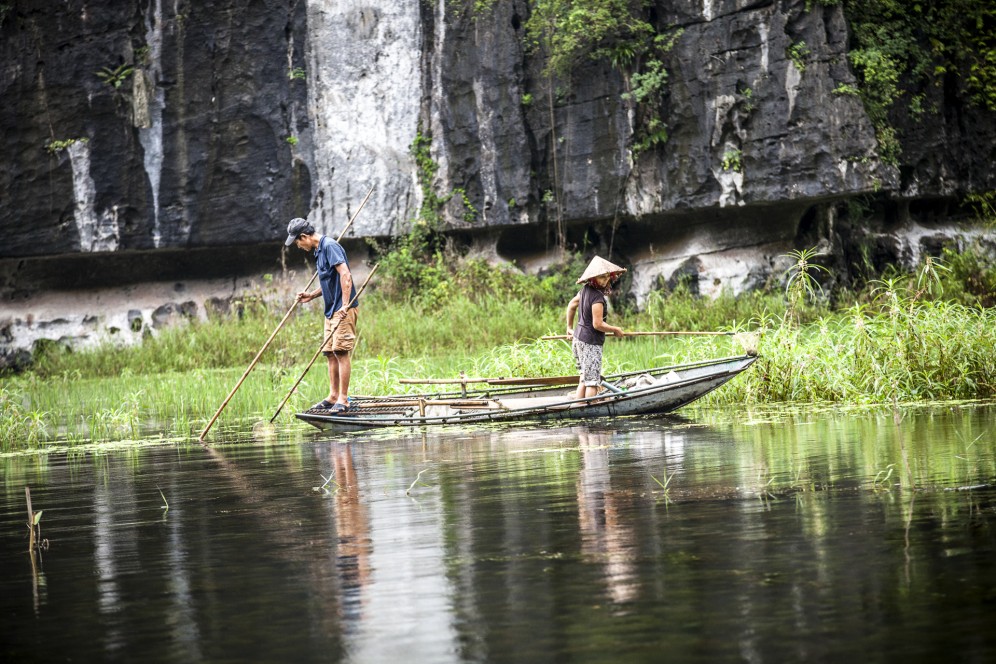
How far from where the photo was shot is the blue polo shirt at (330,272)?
11.4 metres

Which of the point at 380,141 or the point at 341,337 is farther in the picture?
the point at 380,141

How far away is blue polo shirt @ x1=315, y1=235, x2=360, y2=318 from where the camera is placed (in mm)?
11367

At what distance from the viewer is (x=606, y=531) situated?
16.7 feet

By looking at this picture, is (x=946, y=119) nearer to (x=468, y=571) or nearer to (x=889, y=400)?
(x=889, y=400)

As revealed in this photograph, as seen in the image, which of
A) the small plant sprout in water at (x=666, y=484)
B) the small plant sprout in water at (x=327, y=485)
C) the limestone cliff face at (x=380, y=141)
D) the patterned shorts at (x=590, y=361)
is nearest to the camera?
the small plant sprout in water at (x=666, y=484)

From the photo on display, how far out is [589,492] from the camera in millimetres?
6188

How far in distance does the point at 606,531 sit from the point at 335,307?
6.78 m

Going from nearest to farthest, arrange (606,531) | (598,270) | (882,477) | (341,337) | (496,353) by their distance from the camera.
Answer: (606,531), (882,477), (598,270), (341,337), (496,353)

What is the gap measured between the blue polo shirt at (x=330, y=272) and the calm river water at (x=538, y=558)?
344 centimetres

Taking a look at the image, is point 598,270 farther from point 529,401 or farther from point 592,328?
point 529,401

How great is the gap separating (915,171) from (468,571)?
17507 millimetres

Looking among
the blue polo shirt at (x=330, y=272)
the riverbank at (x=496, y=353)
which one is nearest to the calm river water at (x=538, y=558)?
the riverbank at (x=496, y=353)

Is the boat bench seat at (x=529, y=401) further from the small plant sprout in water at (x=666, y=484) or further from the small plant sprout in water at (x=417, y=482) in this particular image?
the small plant sprout in water at (x=666, y=484)

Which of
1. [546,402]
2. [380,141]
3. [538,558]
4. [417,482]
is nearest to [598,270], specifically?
[546,402]
